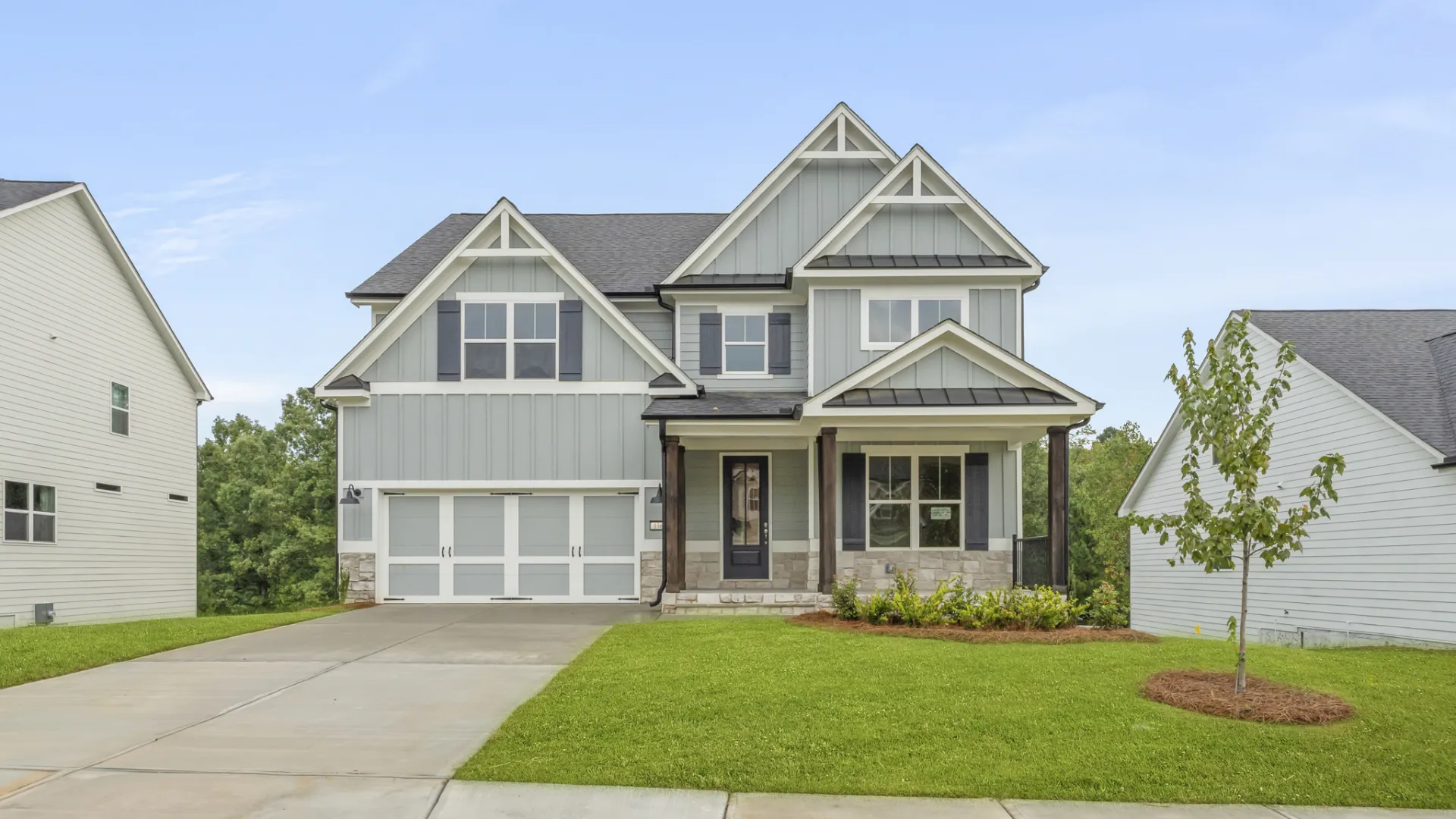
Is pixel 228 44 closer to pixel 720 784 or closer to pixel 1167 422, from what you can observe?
pixel 720 784

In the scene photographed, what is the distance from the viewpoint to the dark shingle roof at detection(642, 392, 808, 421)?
54.2 feet

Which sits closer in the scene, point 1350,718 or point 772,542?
point 1350,718

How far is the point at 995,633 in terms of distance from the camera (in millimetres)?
12797

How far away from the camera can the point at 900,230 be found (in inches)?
744

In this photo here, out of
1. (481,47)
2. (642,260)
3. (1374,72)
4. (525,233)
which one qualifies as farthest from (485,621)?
(1374,72)

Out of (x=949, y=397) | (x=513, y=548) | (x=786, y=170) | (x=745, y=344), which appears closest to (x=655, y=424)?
(x=745, y=344)

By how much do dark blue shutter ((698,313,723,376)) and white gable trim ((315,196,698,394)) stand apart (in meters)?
0.58

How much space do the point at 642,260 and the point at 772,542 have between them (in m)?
6.74

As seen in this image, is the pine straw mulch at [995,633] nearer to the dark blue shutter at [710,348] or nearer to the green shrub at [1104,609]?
the green shrub at [1104,609]

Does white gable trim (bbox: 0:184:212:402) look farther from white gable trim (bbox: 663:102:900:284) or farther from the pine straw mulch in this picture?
the pine straw mulch

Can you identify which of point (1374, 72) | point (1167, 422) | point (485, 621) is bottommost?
point (485, 621)

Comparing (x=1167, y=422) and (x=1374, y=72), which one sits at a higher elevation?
(x=1374, y=72)

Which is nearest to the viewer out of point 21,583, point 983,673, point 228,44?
point 983,673

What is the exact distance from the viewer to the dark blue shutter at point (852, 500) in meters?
18.2
